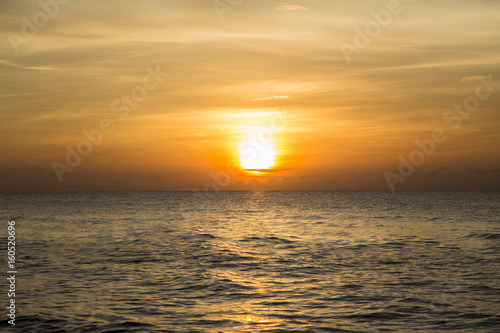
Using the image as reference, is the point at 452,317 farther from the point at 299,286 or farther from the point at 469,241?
the point at 469,241

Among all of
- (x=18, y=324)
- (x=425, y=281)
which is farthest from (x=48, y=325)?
(x=425, y=281)

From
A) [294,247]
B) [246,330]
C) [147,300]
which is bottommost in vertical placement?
[246,330]

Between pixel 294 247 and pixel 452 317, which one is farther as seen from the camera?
pixel 294 247

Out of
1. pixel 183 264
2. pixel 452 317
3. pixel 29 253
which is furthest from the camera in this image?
pixel 29 253

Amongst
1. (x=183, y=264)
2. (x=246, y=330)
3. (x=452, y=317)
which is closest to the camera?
(x=246, y=330)

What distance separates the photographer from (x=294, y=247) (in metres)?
43.2

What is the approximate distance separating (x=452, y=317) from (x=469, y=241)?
30.7m

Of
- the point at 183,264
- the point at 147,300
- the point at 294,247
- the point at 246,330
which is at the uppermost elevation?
the point at 294,247

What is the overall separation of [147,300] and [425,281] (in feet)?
50.3

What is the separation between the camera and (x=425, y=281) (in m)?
26.4

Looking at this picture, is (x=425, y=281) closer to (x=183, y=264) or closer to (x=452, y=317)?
(x=452, y=317)

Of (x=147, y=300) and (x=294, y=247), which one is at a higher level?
(x=294, y=247)

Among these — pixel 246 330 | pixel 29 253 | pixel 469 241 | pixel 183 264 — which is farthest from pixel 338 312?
pixel 469 241

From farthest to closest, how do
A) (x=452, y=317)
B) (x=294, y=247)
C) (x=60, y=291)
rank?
(x=294, y=247) → (x=60, y=291) → (x=452, y=317)
